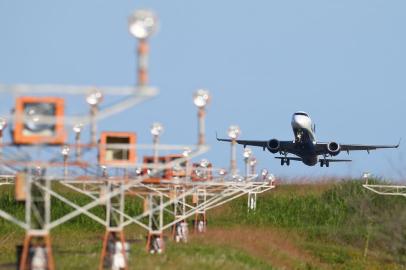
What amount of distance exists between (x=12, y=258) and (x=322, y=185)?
4970 centimetres

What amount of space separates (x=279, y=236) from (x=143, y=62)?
3707 cm

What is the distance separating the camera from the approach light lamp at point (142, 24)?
22.4 metres

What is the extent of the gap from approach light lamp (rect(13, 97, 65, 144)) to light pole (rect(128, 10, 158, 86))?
2747 millimetres

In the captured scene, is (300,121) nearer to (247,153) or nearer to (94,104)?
(247,153)

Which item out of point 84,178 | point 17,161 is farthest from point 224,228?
point 17,161

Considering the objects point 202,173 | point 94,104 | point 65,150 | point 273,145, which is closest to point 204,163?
point 202,173

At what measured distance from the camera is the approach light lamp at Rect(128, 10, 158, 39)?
22.4m

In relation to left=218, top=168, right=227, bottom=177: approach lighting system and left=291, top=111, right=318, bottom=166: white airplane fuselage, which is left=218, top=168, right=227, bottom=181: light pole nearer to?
left=218, top=168, right=227, bottom=177: approach lighting system

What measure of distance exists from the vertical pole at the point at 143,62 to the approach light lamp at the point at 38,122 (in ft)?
8.59

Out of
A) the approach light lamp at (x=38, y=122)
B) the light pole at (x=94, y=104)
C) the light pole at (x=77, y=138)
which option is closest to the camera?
the approach light lamp at (x=38, y=122)

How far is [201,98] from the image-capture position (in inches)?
1209

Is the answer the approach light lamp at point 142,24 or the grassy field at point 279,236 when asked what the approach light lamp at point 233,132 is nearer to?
the grassy field at point 279,236

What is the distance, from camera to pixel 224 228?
5816 cm

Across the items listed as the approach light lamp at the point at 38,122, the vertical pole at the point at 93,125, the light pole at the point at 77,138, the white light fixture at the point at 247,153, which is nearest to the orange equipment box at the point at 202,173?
the white light fixture at the point at 247,153
